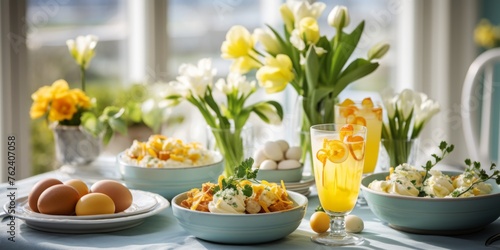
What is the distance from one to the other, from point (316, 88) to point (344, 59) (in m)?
0.10

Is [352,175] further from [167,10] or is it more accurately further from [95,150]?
[167,10]

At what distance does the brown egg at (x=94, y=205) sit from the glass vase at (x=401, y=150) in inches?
28.0

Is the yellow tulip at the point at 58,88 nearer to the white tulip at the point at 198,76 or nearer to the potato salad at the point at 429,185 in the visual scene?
the white tulip at the point at 198,76

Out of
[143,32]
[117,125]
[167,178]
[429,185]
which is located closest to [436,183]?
[429,185]

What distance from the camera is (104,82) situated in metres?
3.16

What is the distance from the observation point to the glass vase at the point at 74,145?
1891 millimetres

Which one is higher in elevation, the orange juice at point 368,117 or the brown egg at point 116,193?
the orange juice at point 368,117

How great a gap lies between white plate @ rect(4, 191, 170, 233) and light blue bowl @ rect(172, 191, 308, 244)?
12 centimetres

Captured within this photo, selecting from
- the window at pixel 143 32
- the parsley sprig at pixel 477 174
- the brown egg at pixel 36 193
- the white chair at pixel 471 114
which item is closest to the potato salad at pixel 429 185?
the parsley sprig at pixel 477 174

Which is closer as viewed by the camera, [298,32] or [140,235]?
[140,235]

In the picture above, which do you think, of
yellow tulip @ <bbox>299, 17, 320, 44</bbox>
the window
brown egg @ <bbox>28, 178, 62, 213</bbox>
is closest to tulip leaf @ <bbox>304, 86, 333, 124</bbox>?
yellow tulip @ <bbox>299, 17, 320, 44</bbox>

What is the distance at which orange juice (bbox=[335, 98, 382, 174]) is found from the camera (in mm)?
1658

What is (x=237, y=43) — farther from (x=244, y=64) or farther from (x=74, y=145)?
(x=74, y=145)

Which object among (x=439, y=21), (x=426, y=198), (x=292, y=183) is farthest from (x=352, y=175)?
(x=439, y=21)
